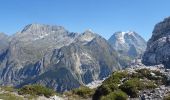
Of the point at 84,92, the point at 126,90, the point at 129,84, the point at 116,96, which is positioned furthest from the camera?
the point at 84,92

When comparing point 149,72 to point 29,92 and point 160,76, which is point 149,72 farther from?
point 29,92

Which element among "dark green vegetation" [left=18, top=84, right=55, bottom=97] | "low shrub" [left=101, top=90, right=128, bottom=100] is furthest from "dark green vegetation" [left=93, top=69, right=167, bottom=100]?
"dark green vegetation" [left=18, top=84, right=55, bottom=97]

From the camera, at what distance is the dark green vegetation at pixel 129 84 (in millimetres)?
32156

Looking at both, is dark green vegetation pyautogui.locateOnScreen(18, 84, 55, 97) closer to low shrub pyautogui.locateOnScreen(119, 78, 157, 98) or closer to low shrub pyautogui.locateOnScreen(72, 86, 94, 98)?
low shrub pyautogui.locateOnScreen(72, 86, 94, 98)

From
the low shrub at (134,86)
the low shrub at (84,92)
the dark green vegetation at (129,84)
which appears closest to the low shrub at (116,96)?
the dark green vegetation at (129,84)

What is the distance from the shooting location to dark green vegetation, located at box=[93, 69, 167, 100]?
3216 centimetres

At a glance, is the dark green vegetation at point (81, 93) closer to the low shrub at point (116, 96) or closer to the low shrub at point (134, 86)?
the low shrub at point (134, 86)

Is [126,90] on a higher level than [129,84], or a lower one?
lower

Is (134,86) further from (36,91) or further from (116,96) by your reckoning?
(36,91)

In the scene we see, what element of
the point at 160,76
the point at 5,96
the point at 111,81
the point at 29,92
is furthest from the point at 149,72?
the point at 5,96

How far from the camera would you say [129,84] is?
111 feet

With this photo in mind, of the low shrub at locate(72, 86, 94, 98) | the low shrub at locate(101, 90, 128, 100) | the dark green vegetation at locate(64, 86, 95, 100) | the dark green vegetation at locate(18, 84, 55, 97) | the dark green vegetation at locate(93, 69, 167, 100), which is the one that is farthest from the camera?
the low shrub at locate(72, 86, 94, 98)

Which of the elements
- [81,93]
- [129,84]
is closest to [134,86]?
[129,84]

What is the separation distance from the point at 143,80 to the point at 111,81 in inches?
142
